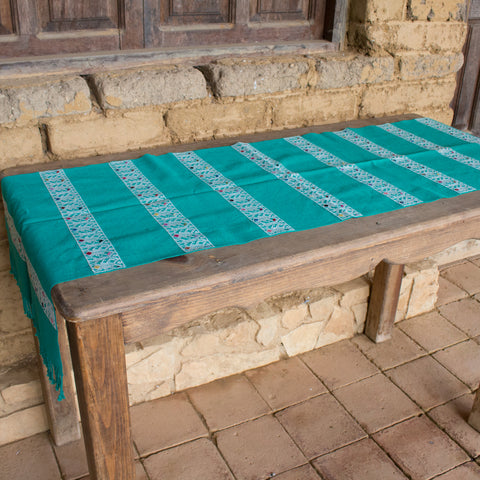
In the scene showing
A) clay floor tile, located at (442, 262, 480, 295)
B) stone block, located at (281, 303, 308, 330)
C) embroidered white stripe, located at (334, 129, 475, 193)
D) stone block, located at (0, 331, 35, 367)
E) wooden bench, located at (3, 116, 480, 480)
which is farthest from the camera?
clay floor tile, located at (442, 262, 480, 295)

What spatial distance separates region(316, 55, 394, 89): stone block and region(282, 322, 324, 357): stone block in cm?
122

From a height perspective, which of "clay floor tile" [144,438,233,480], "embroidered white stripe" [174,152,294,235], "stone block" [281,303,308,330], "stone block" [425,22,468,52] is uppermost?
"stone block" [425,22,468,52]

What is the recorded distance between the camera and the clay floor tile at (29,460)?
2.21 m

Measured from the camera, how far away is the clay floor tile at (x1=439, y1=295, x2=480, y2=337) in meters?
3.13

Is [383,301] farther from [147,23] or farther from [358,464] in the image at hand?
[147,23]

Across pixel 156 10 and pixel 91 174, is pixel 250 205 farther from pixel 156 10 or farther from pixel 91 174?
pixel 156 10

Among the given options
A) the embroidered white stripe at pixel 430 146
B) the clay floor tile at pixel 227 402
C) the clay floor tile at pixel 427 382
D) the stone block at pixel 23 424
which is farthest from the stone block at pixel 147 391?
the embroidered white stripe at pixel 430 146

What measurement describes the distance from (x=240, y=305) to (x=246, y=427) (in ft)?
3.47

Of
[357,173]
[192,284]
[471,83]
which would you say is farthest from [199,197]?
[471,83]

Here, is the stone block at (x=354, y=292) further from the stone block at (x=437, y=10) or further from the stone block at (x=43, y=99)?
the stone block at (x=43, y=99)

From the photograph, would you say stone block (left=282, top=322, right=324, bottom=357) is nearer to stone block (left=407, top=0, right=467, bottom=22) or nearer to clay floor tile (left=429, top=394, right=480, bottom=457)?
clay floor tile (left=429, top=394, right=480, bottom=457)

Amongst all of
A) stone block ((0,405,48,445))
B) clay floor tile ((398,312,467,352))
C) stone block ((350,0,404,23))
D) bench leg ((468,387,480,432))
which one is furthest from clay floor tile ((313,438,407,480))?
stone block ((350,0,404,23))

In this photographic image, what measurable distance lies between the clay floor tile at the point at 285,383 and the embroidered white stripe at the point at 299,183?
1115 millimetres

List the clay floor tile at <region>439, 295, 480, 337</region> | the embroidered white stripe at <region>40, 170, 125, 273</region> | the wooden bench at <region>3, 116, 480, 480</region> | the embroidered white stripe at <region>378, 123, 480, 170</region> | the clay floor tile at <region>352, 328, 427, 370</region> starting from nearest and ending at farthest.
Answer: the wooden bench at <region>3, 116, 480, 480</region> → the embroidered white stripe at <region>40, 170, 125, 273</region> → the embroidered white stripe at <region>378, 123, 480, 170</region> → the clay floor tile at <region>352, 328, 427, 370</region> → the clay floor tile at <region>439, 295, 480, 337</region>
